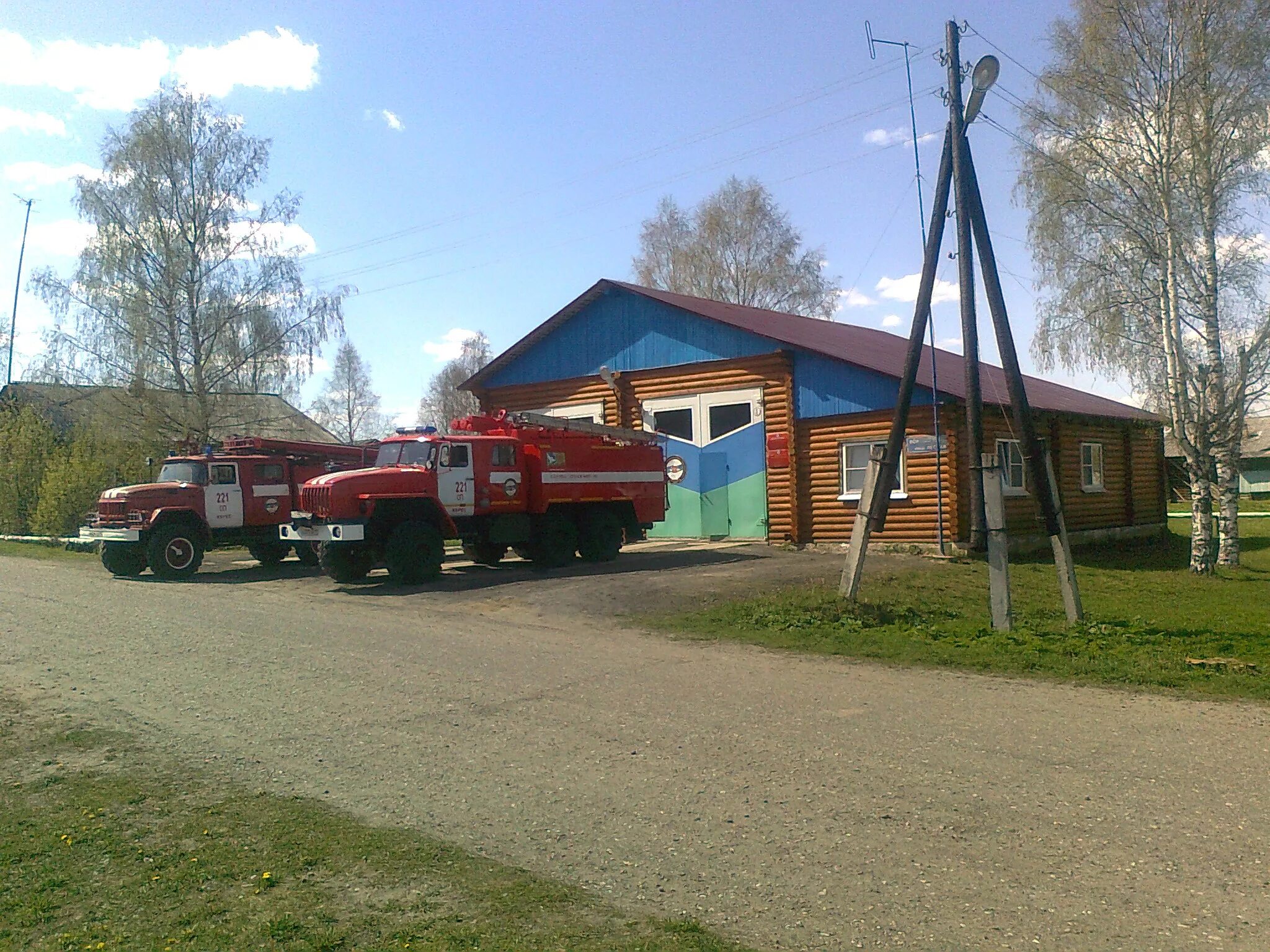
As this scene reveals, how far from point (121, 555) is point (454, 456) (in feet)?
23.4

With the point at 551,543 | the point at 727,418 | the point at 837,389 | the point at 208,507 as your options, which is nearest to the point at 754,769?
the point at 551,543

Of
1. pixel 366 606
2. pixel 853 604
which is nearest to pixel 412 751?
pixel 853 604

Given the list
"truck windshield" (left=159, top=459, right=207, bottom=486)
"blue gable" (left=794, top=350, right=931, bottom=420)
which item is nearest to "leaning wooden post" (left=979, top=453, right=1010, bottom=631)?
"blue gable" (left=794, top=350, right=931, bottom=420)

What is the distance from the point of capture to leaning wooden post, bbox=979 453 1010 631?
11430mm

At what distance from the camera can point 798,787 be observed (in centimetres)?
580

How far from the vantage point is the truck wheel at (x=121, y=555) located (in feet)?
63.8

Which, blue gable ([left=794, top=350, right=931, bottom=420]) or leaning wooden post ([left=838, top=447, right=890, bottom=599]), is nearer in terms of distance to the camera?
leaning wooden post ([left=838, top=447, right=890, bottom=599])

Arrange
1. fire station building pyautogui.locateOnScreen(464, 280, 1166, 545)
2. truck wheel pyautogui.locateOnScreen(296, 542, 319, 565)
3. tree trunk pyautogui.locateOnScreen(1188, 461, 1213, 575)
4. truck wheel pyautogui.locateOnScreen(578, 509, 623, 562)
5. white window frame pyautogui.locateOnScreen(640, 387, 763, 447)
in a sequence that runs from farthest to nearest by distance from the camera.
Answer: white window frame pyautogui.locateOnScreen(640, 387, 763, 447) → truck wheel pyautogui.locateOnScreen(296, 542, 319, 565) → fire station building pyautogui.locateOnScreen(464, 280, 1166, 545) → truck wheel pyautogui.locateOnScreen(578, 509, 623, 562) → tree trunk pyautogui.locateOnScreen(1188, 461, 1213, 575)

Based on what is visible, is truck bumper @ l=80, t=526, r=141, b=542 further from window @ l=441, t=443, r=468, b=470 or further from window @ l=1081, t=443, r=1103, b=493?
window @ l=1081, t=443, r=1103, b=493

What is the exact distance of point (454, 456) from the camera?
1756cm

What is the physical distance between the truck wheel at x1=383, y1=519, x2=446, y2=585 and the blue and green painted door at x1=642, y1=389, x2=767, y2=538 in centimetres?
668

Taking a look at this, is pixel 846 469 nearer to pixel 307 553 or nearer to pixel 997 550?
pixel 997 550

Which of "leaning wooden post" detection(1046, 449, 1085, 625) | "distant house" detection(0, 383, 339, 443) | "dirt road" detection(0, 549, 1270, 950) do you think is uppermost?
"distant house" detection(0, 383, 339, 443)

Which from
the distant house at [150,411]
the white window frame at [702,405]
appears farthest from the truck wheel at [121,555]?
the white window frame at [702,405]
